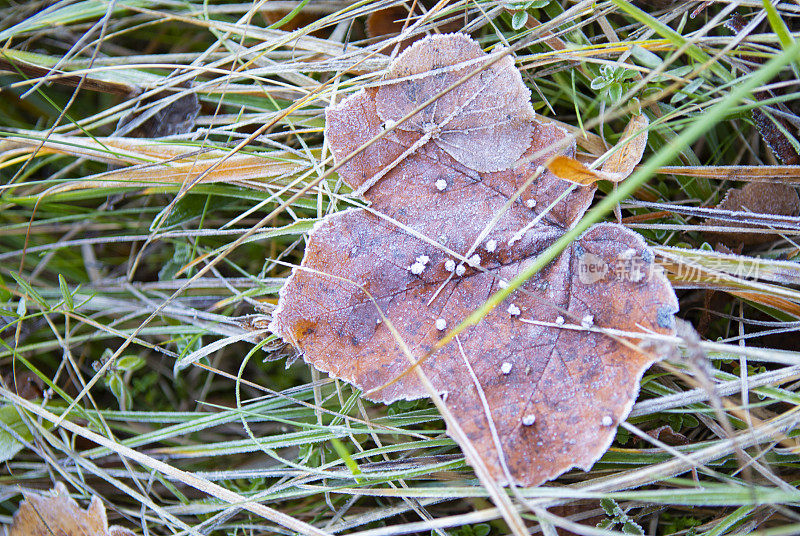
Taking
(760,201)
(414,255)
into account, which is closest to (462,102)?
(414,255)

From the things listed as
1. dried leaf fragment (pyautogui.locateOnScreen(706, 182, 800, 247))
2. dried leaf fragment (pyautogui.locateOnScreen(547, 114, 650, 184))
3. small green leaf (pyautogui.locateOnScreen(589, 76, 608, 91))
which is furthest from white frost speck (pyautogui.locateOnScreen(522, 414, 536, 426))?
small green leaf (pyautogui.locateOnScreen(589, 76, 608, 91))

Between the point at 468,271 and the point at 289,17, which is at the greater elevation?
the point at 289,17

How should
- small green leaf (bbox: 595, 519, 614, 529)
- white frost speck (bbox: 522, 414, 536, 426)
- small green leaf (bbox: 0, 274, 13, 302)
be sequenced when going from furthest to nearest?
small green leaf (bbox: 0, 274, 13, 302)
small green leaf (bbox: 595, 519, 614, 529)
white frost speck (bbox: 522, 414, 536, 426)

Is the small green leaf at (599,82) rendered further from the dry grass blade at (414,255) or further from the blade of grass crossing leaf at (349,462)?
the blade of grass crossing leaf at (349,462)

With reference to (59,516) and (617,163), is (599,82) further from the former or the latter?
(59,516)

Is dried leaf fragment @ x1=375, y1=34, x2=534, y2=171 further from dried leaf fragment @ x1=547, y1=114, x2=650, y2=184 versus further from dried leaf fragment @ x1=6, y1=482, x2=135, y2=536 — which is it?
dried leaf fragment @ x1=6, y1=482, x2=135, y2=536
